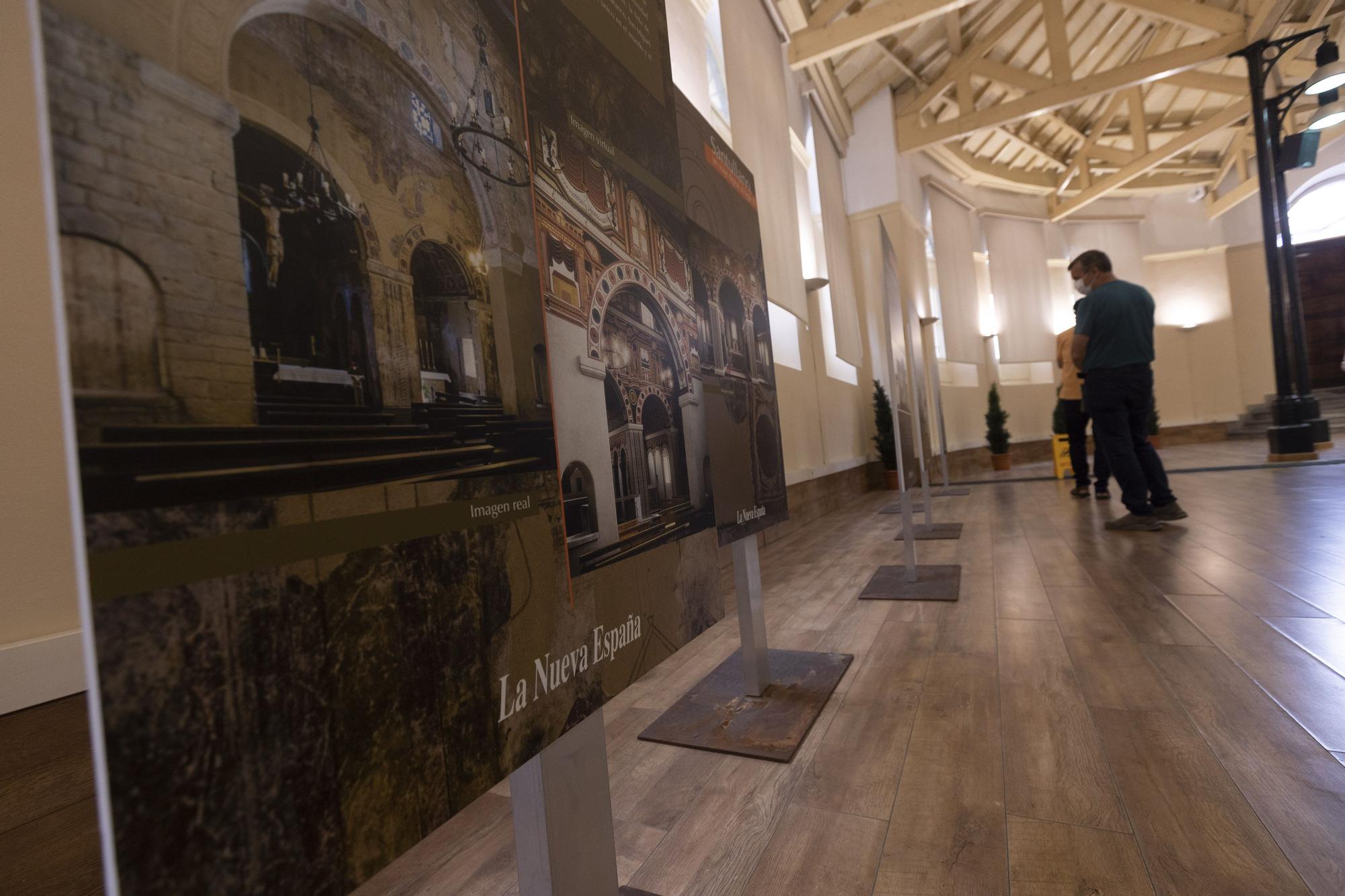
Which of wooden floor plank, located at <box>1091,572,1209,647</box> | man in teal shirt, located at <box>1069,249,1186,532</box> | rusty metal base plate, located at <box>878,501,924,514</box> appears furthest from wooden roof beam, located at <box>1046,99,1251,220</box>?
wooden floor plank, located at <box>1091,572,1209,647</box>

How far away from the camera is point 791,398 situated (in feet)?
14.6

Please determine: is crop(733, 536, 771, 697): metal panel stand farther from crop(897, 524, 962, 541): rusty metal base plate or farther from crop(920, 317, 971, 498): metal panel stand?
crop(920, 317, 971, 498): metal panel stand

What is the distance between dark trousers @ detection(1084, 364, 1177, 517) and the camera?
3.18 m

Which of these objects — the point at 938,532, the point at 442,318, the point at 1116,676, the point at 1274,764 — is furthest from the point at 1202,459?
the point at 442,318

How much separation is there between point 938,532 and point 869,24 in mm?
4471

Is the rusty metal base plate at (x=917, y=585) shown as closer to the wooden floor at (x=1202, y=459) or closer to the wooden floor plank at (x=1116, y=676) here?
the wooden floor plank at (x=1116, y=676)

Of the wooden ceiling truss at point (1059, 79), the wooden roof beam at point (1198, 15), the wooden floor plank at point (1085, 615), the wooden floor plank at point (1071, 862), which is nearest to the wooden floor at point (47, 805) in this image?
the wooden floor plank at point (1071, 862)

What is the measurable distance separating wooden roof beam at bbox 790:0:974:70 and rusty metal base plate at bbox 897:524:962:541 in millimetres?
4237

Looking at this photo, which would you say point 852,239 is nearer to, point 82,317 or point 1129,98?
point 1129,98

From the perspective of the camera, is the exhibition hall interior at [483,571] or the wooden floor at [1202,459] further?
the wooden floor at [1202,459]

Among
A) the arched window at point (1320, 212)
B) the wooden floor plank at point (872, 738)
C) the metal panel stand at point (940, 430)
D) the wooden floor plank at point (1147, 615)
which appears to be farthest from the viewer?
the arched window at point (1320, 212)

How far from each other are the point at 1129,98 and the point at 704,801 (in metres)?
12.1

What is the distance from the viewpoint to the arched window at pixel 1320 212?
10938mm

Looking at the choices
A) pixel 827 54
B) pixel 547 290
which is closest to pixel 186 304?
pixel 547 290
